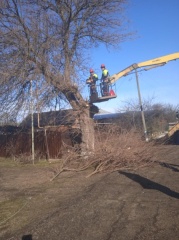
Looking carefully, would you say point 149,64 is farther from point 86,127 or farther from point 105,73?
point 86,127

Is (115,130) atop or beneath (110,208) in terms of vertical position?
atop

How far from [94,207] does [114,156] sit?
512cm

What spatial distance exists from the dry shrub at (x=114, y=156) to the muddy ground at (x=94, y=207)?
106 cm

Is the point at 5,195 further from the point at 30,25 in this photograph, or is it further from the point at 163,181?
the point at 30,25

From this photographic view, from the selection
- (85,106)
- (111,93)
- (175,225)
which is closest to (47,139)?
(85,106)

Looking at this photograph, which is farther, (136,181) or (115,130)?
(115,130)

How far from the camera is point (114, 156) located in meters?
11.6

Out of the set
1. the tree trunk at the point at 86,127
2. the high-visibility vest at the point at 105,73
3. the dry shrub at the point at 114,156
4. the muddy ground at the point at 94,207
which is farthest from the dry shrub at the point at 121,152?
the high-visibility vest at the point at 105,73

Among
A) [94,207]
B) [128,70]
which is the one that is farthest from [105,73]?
[94,207]

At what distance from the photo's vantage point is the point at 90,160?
12.0 meters

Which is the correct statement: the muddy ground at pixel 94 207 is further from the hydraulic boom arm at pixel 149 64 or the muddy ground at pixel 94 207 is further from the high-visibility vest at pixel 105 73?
the hydraulic boom arm at pixel 149 64

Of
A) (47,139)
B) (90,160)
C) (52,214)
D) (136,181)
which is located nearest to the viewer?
(52,214)

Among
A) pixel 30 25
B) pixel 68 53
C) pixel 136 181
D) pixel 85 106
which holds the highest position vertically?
pixel 30 25

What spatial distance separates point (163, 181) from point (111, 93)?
256 inches
